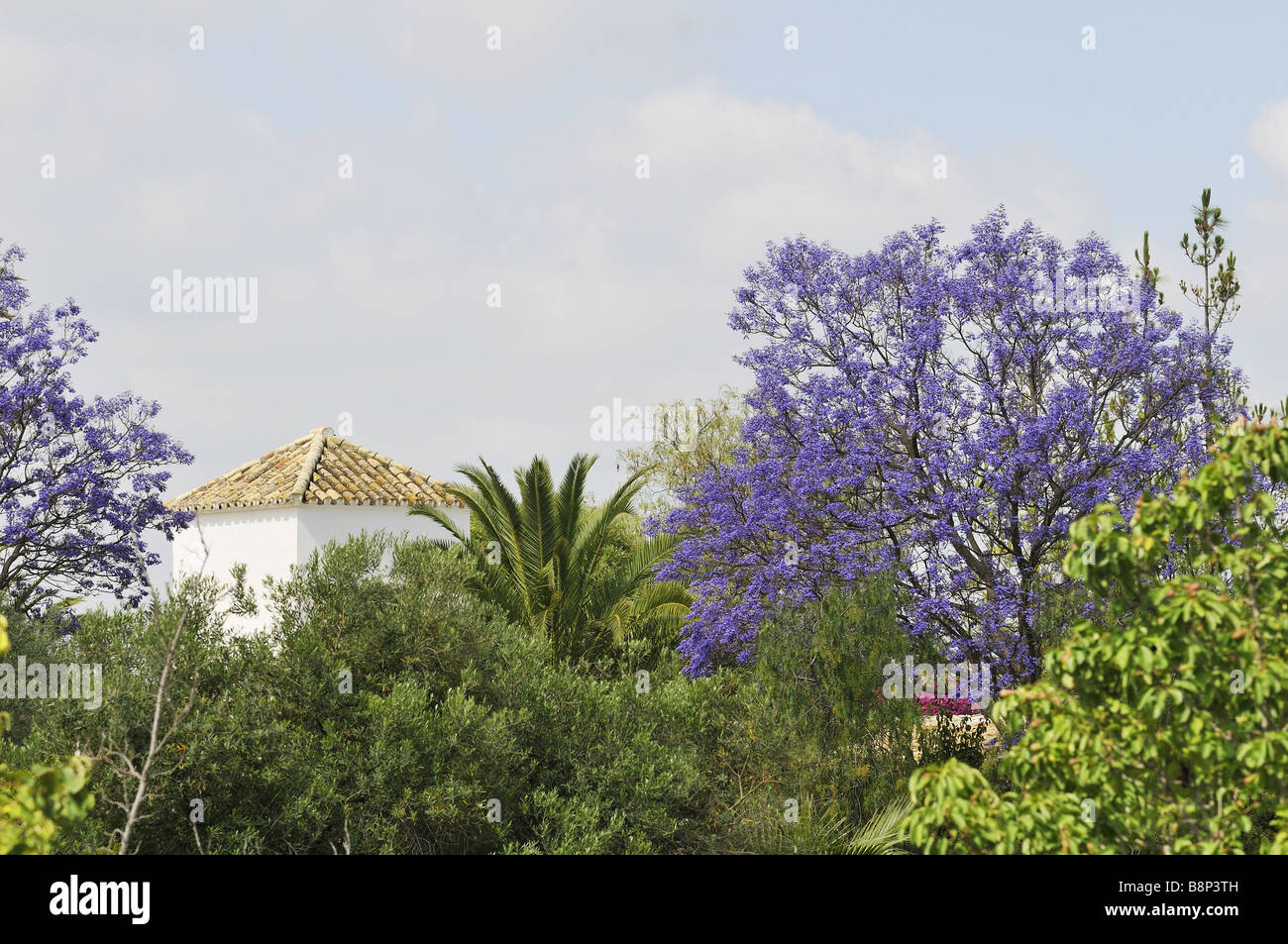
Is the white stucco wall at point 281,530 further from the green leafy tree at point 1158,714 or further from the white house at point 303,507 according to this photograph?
the green leafy tree at point 1158,714

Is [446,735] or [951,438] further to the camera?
[951,438]

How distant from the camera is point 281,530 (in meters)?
24.9

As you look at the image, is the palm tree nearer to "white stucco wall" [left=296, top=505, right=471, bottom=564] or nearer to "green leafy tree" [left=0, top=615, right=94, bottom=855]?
"white stucco wall" [left=296, top=505, right=471, bottom=564]

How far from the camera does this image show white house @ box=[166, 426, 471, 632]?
80.7 feet

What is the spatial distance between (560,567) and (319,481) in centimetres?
846


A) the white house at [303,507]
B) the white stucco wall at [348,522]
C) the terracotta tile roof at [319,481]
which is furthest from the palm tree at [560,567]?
the terracotta tile roof at [319,481]

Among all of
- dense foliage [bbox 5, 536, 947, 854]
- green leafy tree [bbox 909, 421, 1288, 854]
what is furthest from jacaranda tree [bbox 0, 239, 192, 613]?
green leafy tree [bbox 909, 421, 1288, 854]

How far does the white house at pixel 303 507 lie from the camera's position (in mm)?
24594

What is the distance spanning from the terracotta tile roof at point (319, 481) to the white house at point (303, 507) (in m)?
0.02

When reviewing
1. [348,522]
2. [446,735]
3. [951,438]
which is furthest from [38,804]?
[348,522]

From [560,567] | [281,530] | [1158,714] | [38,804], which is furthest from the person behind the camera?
[281,530]

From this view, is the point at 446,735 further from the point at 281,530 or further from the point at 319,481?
the point at 319,481
